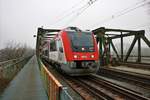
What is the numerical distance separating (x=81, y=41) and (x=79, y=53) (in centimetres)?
92

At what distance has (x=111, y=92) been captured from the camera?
10.5 m

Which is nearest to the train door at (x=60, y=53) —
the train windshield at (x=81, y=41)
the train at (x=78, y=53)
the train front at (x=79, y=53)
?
the train at (x=78, y=53)

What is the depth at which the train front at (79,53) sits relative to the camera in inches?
557

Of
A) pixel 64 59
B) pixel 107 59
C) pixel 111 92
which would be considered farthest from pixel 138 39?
pixel 111 92

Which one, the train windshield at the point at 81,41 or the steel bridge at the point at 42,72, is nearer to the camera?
the steel bridge at the point at 42,72

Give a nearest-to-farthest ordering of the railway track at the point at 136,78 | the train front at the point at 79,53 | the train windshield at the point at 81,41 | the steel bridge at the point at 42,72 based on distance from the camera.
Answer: the steel bridge at the point at 42,72
the railway track at the point at 136,78
the train front at the point at 79,53
the train windshield at the point at 81,41

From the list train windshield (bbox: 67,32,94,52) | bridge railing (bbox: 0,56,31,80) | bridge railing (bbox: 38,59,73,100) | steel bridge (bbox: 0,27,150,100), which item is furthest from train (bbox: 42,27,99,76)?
bridge railing (bbox: 38,59,73,100)

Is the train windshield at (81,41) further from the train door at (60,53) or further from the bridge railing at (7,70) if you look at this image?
the bridge railing at (7,70)

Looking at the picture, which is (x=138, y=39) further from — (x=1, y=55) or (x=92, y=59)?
(x=1, y=55)

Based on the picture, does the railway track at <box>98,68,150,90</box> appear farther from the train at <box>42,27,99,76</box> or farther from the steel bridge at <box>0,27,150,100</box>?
the steel bridge at <box>0,27,150,100</box>

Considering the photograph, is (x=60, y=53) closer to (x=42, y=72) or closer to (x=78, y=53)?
(x=78, y=53)

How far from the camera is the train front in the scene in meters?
14.1

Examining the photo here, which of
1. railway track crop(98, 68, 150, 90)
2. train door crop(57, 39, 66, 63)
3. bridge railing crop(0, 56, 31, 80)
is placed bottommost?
railway track crop(98, 68, 150, 90)

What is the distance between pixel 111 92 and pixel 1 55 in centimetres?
2262
